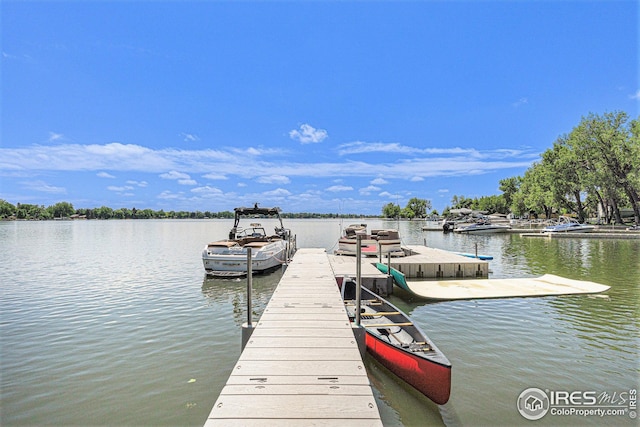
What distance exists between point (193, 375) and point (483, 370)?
5845 millimetres

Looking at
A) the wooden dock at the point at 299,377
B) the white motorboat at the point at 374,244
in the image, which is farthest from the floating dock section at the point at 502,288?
the wooden dock at the point at 299,377

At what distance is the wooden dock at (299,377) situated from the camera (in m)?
3.61

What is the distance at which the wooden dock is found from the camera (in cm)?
361

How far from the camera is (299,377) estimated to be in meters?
4.48

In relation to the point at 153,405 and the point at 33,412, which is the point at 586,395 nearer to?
the point at 153,405

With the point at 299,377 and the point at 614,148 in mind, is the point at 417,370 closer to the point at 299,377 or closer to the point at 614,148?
the point at 299,377

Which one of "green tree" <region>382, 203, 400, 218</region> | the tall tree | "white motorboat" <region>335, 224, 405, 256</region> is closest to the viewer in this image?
"white motorboat" <region>335, 224, 405, 256</region>

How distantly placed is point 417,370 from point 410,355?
256 mm

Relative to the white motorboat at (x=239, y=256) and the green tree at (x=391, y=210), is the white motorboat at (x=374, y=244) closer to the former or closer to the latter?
the white motorboat at (x=239, y=256)

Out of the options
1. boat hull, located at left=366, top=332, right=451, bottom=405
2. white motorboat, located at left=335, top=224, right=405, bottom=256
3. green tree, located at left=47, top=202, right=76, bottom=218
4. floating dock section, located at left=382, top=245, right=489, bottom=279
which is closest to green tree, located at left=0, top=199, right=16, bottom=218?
green tree, located at left=47, top=202, right=76, bottom=218

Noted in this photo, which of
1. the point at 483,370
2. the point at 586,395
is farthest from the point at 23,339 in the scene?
the point at 586,395

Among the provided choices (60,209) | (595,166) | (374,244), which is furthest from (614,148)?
(60,209)

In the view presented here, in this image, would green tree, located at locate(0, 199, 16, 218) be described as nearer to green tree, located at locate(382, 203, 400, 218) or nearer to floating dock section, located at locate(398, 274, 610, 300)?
green tree, located at locate(382, 203, 400, 218)

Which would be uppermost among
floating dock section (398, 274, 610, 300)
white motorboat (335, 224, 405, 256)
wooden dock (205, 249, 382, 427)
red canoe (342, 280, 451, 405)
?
white motorboat (335, 224, 405, 256)
